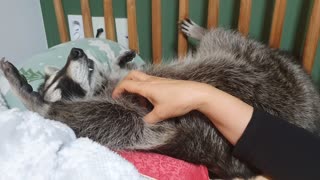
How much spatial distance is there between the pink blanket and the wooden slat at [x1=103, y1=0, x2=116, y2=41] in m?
0.49

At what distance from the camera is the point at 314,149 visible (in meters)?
0.69

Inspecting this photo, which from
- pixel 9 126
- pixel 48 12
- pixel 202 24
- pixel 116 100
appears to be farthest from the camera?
pixel 48 12

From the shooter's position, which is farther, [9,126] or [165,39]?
[165,39]

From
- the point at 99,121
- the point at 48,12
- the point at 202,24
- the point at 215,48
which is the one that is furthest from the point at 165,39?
the point at 99,121

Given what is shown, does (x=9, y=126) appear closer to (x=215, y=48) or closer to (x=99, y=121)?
(x=99, y=121)

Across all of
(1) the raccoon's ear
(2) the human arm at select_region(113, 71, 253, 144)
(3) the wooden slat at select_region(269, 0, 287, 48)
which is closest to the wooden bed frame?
(3) the wooden slat at select_region(269, 0, 287, 48)

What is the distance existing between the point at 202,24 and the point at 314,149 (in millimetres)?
605

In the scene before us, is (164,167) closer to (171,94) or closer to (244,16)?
(171,94)

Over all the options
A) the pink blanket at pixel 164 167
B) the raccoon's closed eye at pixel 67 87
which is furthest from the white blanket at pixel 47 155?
the raccoon's closed eye at pixel 67 87

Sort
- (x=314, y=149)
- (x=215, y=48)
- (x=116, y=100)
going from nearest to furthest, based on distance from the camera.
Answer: (x=314, y=149), (x=116, y=100), (x=215, y=48)

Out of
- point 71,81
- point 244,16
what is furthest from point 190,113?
point 244,16

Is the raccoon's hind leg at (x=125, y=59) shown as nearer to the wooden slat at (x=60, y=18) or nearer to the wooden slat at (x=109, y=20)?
the wooden slat at (x=109, y=20)

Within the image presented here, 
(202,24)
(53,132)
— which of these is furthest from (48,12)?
(53,132)

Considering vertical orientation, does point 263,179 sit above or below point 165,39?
below
